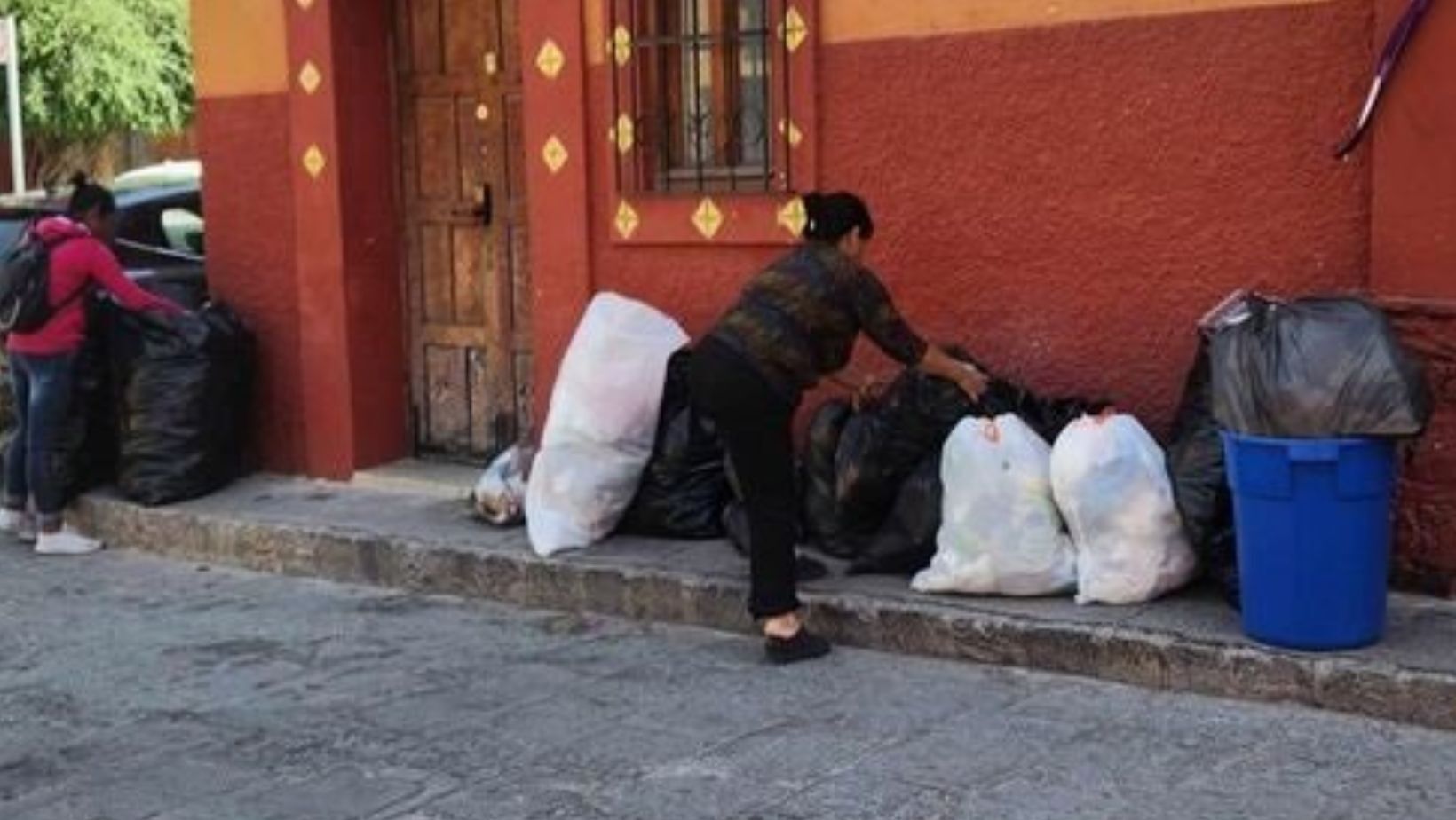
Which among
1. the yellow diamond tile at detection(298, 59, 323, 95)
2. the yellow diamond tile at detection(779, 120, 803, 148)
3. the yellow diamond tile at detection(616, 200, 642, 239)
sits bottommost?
the yellow diamond tile at detection(616, 200, 642, 239)

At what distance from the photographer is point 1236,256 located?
6363 millimetres

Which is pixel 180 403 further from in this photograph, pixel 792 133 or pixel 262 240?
pixel 792 133

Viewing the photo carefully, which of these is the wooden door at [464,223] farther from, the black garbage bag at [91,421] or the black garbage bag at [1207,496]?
the black garbage bag at [1207,496]

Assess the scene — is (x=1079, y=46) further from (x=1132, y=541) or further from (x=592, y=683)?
(x=592, y=683)

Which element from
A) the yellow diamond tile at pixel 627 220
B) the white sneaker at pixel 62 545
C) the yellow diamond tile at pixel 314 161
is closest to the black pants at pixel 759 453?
the yellow diamond tile at pixel 627 220

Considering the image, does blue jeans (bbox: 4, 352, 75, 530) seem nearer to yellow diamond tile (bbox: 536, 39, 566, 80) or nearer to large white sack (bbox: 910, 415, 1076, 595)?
yellow diamond tile (bbox: 536, 39, 566, 80)

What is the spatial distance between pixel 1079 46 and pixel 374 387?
391 centimetres

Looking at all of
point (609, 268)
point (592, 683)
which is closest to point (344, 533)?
point (609, 268)

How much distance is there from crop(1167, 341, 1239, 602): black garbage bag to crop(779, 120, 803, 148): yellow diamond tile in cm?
192

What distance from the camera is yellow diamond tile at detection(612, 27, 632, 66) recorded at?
7.79 m

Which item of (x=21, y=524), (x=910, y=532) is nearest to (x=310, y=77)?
(x=21, y=524)

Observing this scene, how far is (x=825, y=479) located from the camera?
684 cm

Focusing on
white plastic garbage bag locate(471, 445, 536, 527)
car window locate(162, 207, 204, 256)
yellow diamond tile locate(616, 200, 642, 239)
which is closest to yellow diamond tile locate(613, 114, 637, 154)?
yellow diamond tile locate(616, 200, 642, 239)

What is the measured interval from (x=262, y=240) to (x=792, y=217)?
10.3 feet
